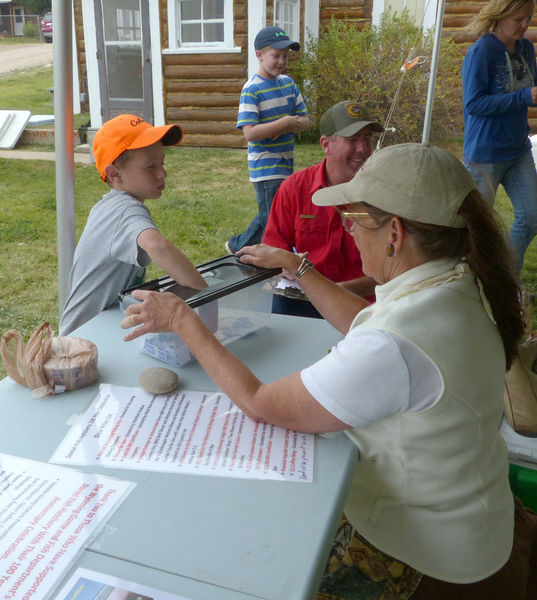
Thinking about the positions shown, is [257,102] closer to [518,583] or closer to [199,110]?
[518,583]

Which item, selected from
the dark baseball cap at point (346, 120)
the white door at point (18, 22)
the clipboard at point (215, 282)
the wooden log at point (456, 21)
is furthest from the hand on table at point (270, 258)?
the white door at point (18, 22)

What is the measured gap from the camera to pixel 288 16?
8930 millimetres

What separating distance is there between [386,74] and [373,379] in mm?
8069

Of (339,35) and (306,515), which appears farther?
(339,35)

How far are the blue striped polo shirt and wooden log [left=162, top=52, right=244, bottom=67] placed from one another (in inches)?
182

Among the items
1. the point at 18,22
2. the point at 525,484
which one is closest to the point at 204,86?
the point at 18,22

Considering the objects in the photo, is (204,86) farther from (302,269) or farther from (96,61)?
(302,269)

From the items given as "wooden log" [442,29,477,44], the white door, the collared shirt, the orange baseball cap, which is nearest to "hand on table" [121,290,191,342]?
the orange baseball cap

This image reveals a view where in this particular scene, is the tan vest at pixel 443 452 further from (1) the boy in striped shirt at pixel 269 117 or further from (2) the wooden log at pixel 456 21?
(2) the wooden log at pixel 456 21

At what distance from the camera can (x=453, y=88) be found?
8453 mm

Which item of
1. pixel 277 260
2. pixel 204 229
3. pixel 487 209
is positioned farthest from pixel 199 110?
pixel 487 209

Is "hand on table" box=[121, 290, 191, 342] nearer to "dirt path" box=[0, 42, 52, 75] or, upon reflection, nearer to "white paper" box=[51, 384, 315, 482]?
"white paper" box=[51, 384, 315, 482]

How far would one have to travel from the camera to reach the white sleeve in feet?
3.39

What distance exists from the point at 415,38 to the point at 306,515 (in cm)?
882
